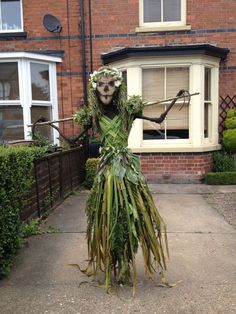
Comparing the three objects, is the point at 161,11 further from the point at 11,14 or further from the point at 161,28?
the point at 11,14

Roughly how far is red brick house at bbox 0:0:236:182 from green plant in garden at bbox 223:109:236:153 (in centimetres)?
29

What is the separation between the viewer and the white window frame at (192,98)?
27.2 ft

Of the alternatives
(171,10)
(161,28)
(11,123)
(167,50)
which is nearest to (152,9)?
(171,10)

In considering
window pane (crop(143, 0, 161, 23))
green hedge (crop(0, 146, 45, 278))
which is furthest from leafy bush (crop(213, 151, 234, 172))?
green hedge (crop(0, 146, 45, 278))

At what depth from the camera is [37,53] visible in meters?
9.12

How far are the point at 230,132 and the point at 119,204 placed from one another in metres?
6.16

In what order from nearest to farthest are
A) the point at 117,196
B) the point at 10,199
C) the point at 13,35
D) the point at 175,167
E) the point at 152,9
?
1. the point at 117,196
2. the point at 10,199
3. the point at 175,167
4. the point at 152,9
5. the point at 13,35

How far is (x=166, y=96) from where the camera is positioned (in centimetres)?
853

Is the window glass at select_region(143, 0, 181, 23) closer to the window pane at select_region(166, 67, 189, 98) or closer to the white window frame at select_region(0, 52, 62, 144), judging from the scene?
the window pane at select_region(166, 67, 189, 98)

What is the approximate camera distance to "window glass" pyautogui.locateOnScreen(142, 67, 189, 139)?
846 centimetres

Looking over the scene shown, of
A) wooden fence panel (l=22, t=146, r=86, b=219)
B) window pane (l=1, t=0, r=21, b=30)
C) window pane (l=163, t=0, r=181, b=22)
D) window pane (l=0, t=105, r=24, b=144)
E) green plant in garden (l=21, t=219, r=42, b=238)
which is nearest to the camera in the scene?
green plant in garden (l=21, t=219, r=42, b=238)

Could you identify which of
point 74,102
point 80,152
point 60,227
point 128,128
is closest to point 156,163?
point 80,152

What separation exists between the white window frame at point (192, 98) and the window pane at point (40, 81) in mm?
1938

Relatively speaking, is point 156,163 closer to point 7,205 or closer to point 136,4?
point 136,4
